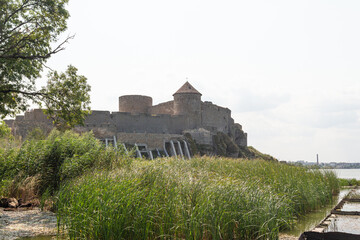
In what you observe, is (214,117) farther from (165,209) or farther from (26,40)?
(165,209)

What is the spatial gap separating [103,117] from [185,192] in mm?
29821

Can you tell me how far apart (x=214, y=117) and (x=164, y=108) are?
6.62 m

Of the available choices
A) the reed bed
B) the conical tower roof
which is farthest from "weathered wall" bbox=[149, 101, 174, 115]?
the reed bed

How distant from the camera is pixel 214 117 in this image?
44.0 meters

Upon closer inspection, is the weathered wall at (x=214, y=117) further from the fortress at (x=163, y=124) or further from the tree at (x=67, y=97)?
the tree at (x=67, y=97)

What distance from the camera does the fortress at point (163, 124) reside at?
32594 millimetres

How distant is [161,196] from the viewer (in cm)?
598

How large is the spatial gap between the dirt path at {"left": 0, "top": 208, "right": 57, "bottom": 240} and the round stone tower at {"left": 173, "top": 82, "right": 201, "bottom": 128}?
33.1 meters

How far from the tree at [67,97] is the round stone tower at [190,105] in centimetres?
2885

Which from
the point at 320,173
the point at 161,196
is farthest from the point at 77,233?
the point at 320,173

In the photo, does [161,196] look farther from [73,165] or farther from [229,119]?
[229,119]

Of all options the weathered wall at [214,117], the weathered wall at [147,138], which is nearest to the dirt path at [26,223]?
the weathered wall at [147,138]

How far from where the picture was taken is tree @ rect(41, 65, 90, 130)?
11.6 metres

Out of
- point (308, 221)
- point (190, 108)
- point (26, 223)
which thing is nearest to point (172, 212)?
point (26, 223)
